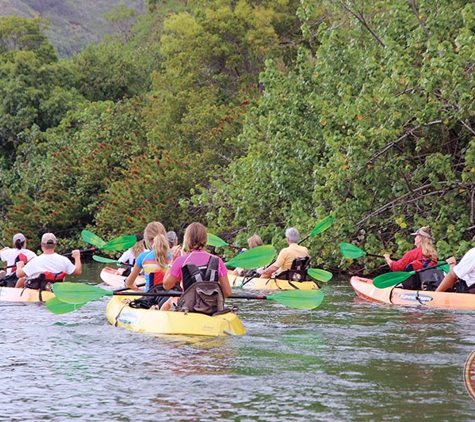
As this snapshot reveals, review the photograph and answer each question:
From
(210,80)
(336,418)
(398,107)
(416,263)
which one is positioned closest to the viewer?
(336,418)

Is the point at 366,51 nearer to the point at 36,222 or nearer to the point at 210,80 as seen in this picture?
the point at 210,80

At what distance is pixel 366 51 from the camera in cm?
Result: 2064

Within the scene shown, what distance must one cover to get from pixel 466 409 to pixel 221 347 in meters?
3.39

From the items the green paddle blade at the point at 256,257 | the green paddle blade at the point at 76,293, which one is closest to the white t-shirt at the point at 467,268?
the green paddle blade at the point at 256,257

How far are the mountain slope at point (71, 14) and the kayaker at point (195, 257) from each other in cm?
9573

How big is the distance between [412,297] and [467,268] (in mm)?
1909

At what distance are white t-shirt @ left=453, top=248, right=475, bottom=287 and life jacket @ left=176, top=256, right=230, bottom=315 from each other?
3.87 metres

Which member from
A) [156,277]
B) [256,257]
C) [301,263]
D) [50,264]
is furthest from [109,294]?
[301,263]

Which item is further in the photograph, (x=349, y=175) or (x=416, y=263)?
(x=349, y=175)

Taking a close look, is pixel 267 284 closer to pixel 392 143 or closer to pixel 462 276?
pixel 392 143

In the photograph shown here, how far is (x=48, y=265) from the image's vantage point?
1536 cm

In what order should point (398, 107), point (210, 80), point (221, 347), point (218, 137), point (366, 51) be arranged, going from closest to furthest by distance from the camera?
1. point (221, 347)
2. point (398, 107)
3. point (366, 51)
4. point (218, 137)
5. point (210, 80)

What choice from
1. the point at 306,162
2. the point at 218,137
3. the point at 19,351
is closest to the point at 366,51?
the point at 306,162

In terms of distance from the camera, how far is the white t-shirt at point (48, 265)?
15.2 metres
